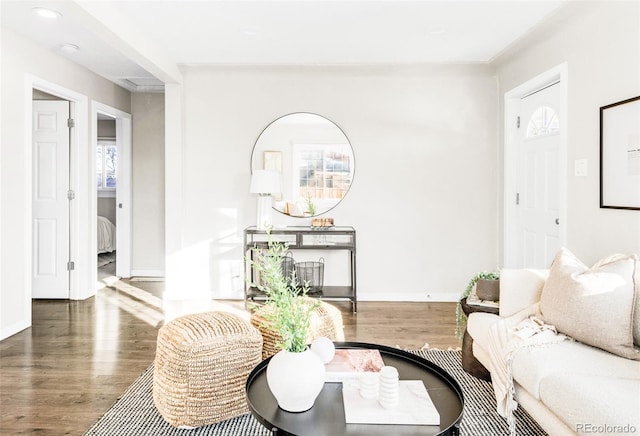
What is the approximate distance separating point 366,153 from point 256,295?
1788 mm

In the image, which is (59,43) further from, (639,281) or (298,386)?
(639,281)

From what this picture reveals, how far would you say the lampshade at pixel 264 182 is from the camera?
4.20 meters

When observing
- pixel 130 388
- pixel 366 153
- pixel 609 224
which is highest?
pixel 366 153

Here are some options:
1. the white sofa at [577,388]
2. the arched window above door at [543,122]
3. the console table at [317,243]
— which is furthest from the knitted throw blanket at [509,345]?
the console table at [317,243]

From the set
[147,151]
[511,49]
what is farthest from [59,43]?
[511,49]

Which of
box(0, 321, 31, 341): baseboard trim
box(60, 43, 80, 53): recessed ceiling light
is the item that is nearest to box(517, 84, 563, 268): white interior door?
box(60, 43, 80, 53): recessed ceiling light

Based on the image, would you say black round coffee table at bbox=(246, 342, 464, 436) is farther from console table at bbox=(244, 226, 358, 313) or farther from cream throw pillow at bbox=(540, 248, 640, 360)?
console table at bbox=(244, 226, 358, 313)

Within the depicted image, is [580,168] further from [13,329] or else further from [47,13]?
[13,329]

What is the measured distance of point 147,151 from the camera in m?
5.72

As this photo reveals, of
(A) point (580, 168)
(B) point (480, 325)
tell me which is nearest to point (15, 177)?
(B) point (480, 325)

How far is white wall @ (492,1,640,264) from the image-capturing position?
2.54 m

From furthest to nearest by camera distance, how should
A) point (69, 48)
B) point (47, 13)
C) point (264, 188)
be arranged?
point (264, 188), point (69, 48), point (47, 13)

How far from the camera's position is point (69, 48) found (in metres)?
3.90

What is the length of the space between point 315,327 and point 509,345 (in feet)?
3.34
